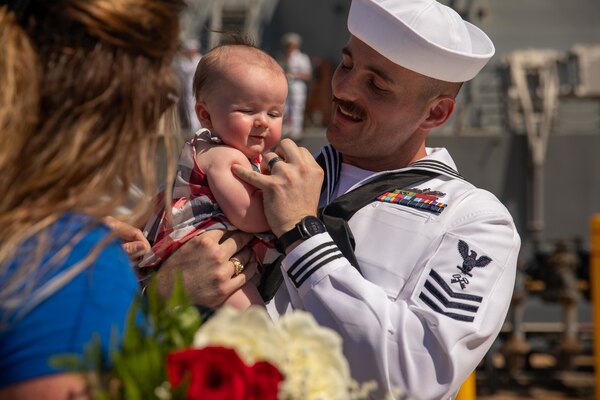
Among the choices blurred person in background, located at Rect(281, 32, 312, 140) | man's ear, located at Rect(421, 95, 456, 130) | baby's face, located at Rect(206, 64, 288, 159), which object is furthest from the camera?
blurred person in background, located at Rect(281, 32, 312, 140)

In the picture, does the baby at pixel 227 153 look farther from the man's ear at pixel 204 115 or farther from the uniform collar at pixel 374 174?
the uniform collar at pixel 374 174

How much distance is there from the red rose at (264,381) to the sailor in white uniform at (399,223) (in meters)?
1.06

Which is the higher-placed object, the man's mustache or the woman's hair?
the woman's hair

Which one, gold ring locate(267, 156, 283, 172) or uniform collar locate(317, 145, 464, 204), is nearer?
gold ring locate(267, 156, 283, 172)

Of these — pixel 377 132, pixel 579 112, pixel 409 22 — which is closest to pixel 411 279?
pixel 377 132

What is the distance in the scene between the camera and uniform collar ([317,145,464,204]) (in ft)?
10.4

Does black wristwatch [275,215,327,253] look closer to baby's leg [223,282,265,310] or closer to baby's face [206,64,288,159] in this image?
baby's leg [223,282,265,310]

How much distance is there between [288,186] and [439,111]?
0.74 meters

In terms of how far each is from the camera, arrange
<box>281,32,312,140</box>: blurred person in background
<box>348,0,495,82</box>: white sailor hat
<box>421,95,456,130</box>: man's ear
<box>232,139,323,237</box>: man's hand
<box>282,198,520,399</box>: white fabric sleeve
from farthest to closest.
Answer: <box>281,32,312,140</box>: blurred person in background < <box>421,95,456,130</box>: man's ear < <box>348,0,495,82</box>: white sailor hat < <box>232,139,323,237</box>: man's hand < <box>282,198,520,399</box>: white fabric sleeve

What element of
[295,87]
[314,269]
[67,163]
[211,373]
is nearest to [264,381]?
[211,373]

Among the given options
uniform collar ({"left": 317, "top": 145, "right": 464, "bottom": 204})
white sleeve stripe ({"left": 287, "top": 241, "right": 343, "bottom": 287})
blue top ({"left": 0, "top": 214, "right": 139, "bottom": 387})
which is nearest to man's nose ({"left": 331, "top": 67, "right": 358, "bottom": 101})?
uniform collar ({"left": 317, "top": 145, "right": 464, "bottom": 204})

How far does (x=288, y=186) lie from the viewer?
2.87 m

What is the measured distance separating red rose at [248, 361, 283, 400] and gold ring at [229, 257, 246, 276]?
1.28 meters

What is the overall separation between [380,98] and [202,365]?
69.8 inches
